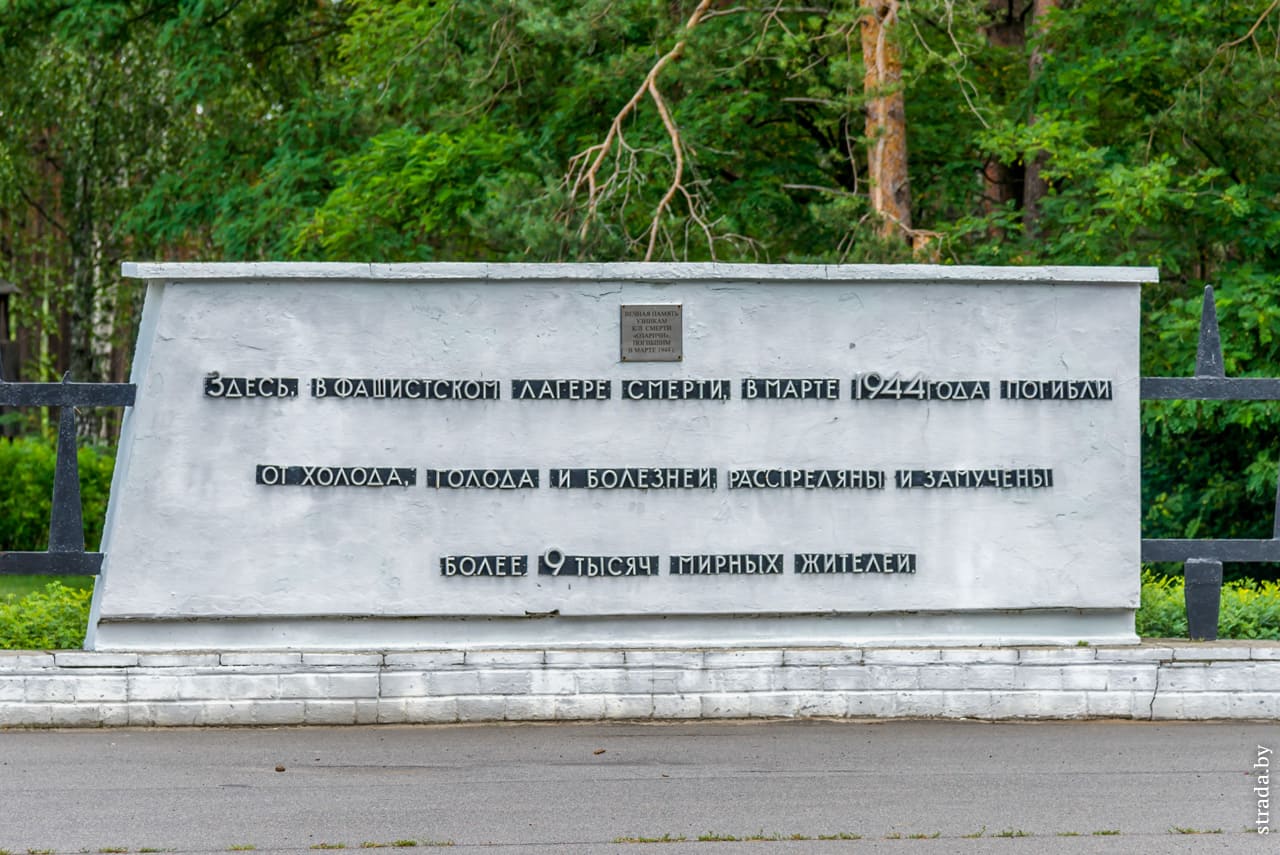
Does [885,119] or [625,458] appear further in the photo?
[885,119]

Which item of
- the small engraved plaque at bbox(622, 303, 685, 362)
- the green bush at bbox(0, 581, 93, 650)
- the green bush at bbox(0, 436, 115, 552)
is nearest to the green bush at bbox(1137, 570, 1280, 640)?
the small engraved plaque at bbox(622, 303, 685, 362)

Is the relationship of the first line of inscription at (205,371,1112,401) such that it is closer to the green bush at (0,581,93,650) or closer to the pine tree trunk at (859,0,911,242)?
the green bush at (0,581,93,650)

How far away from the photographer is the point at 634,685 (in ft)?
30.0

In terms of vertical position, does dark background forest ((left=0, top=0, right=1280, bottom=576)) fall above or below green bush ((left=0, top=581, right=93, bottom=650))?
above

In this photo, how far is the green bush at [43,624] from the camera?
9.51 meters

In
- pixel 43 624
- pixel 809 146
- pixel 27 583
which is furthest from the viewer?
pixel 27 583

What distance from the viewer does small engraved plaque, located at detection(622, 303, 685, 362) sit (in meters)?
9.30

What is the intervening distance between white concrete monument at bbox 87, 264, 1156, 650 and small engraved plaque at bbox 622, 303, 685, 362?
0.01 metres

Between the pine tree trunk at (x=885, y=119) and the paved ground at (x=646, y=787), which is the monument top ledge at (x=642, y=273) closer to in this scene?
the paved ground at (x=646, y=787)

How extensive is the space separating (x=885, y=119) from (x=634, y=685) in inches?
359

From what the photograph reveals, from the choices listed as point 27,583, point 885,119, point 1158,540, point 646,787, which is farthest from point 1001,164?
point 646,787

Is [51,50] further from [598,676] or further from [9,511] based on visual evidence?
[598,676]

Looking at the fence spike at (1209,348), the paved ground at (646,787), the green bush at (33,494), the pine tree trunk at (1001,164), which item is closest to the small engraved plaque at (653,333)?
the paved ground at (646,787)

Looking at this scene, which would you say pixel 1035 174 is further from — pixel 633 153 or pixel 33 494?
pixel 33 494
